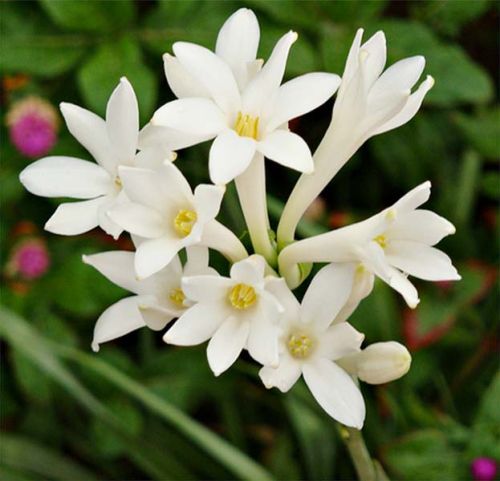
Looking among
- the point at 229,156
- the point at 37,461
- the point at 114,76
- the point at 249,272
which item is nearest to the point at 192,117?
the point at 229,156

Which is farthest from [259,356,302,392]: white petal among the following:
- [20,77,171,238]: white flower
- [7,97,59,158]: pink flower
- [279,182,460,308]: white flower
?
[7,97,59,158]: pink flower

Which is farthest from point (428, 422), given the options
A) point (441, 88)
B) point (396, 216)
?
point (396, 216)

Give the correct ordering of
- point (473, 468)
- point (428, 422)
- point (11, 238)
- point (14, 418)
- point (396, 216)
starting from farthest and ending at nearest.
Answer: point (14, 418)
point (11, 238)
point (428, 422)
point (473, 468)
point (396, 216)

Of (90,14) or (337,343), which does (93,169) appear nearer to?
(337,343)

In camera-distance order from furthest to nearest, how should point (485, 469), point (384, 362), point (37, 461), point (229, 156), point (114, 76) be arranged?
point (37, 461) → point (114, 76) → point (485, 469) → point (384, 362) → point (229, 156)

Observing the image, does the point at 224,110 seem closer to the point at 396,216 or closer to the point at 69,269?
the point at 396,216

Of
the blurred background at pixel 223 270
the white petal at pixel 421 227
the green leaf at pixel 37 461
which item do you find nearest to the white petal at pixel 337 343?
the white petal at pixel 421 227
